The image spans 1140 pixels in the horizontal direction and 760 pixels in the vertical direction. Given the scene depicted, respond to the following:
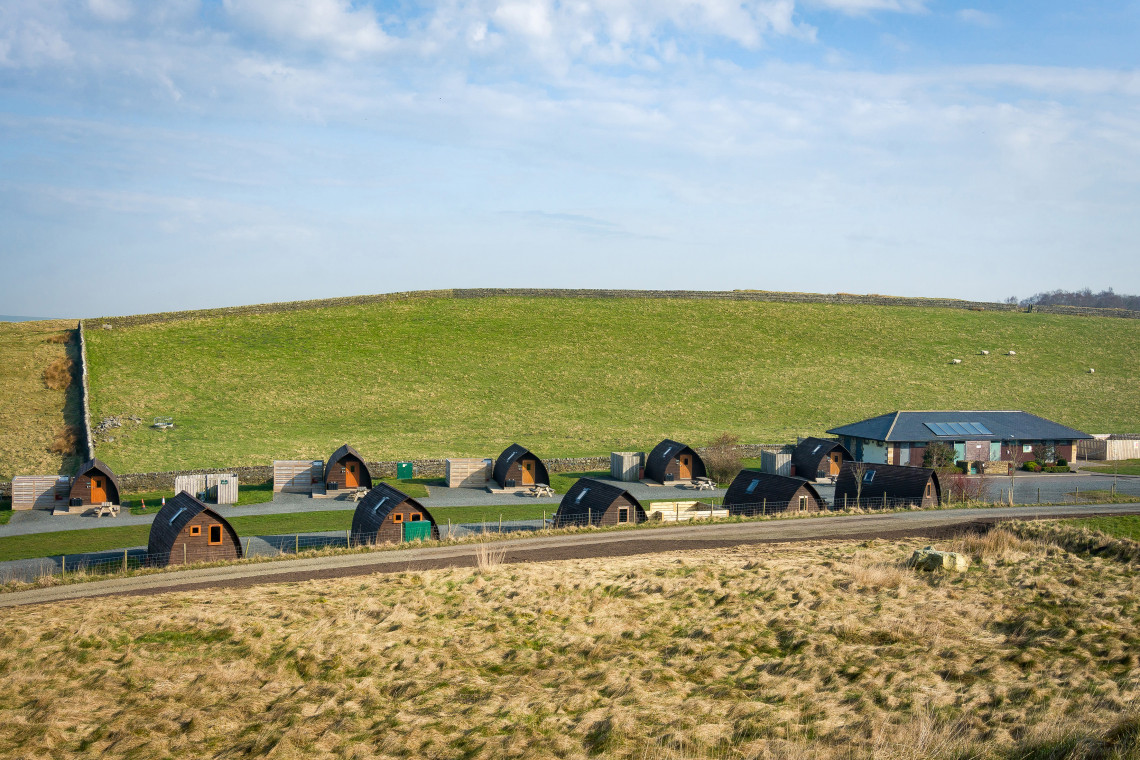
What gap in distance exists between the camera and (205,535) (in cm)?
3569

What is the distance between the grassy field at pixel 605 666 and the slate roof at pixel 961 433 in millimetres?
42163

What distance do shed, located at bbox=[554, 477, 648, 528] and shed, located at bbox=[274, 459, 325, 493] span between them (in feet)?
76.7

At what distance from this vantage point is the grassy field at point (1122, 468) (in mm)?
62200

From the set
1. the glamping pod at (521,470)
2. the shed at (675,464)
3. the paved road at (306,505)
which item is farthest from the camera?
the shed at (675,464)

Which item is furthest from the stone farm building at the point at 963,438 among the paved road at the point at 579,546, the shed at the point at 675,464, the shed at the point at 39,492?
the shed at the point at 39,492

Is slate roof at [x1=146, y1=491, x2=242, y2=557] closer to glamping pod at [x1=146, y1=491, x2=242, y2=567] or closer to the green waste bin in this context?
glamping pod at [x1=146, y1=491, x2=242, y2=567]

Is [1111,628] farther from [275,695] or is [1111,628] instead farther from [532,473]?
[532,473]

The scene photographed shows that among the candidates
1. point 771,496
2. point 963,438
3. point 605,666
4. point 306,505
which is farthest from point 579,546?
point 963,438

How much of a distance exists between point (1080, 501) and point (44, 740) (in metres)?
52.8

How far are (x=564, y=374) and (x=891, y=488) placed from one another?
4848 cm

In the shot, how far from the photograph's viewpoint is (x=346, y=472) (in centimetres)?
5684

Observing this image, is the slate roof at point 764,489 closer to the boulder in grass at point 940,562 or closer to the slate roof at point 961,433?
the boulder in grass at point 940,562

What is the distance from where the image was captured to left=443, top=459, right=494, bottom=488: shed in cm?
5966

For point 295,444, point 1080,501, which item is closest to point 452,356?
point 295,444
